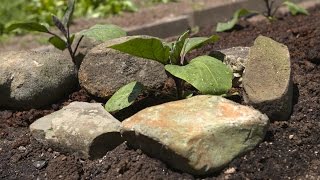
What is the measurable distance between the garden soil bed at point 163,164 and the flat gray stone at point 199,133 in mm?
61

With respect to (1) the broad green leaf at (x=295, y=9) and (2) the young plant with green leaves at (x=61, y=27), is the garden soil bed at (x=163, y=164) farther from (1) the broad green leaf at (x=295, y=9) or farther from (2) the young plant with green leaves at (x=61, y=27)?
(1) the broad green leaf at (x=295, y=9)

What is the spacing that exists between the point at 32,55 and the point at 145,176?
1138 millimetres

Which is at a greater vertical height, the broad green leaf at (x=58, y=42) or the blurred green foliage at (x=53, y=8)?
the broad green leaf at (x=58, y=42)

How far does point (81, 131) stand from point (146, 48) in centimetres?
50

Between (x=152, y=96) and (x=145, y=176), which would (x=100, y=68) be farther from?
(x=145, y=176)

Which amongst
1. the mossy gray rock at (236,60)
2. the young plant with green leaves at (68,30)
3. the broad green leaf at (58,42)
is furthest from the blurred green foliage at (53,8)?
the mossy gray rock at (236,60)

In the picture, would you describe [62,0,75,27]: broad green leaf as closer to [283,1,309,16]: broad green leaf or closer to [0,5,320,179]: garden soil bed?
[0,5,320,179]: garden soil bed

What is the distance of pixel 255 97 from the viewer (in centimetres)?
263

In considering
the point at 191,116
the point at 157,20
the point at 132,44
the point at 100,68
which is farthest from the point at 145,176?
the point at 157,20

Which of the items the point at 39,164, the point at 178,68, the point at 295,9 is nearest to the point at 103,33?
the point at 178,68

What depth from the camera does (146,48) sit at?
8.55ft

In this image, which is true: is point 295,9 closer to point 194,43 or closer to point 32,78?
point 194,43

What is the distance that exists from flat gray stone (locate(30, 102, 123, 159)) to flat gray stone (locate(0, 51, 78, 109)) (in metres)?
0.30

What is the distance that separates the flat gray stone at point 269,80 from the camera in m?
2.60
